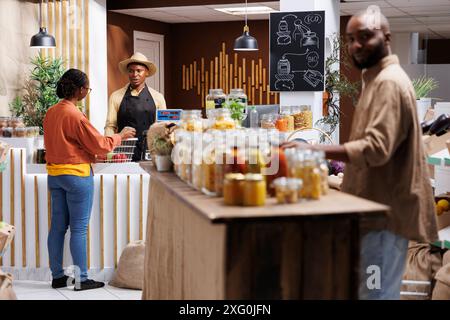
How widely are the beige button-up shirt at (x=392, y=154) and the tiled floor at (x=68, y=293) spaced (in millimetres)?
2733

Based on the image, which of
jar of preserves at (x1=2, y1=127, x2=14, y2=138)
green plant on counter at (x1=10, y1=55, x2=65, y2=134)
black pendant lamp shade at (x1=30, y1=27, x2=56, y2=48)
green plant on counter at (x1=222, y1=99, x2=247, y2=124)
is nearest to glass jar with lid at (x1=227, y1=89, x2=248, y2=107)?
green plant on counter at (x1=222, y1=99, x2=247, y2=124)

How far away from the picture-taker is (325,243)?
2.55 meters

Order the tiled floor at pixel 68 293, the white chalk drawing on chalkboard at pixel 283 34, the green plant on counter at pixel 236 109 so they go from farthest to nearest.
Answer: the white chalk drawing on chalkboard at pixel 283 34, the tiled floor at pixel 68 293, the green plant on counter at pixel 236 109

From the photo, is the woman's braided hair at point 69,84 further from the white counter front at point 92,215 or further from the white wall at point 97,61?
the white wall at point 97,61

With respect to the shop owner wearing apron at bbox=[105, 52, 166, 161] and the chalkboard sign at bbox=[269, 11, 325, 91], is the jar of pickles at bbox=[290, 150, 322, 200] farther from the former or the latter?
the chalkboard sign at bbox=[269, 11, 325, 91]

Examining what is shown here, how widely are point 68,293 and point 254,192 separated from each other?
10.6ft

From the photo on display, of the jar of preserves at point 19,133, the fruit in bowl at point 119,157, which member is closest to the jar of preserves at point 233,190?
the fruit in bowl at point 119,157

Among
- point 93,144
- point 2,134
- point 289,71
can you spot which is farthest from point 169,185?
point 289,71

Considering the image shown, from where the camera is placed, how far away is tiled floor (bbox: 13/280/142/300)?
207 inches

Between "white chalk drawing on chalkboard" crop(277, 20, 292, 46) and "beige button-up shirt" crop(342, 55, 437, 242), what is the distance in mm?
4957

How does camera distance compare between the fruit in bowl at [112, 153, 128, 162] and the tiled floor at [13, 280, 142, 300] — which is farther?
the fruit in bowl at [112, 153, 128, 162]

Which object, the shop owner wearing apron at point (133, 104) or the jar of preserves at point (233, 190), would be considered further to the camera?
the shop owner wearing apron at point (133, 104)

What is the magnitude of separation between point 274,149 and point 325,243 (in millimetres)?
489

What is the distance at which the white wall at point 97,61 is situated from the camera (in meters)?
10.3
